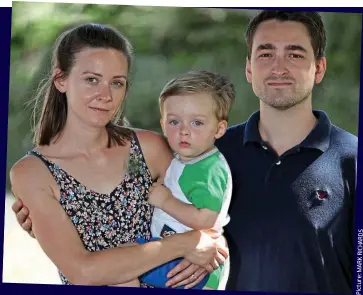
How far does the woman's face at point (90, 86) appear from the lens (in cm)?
324

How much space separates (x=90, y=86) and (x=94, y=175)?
43 centimetres

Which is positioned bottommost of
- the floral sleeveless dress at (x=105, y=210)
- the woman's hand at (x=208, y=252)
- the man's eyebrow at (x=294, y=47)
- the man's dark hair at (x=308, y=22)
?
the woman's hand at (x=208, y=252)

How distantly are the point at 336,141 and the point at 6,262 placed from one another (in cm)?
181

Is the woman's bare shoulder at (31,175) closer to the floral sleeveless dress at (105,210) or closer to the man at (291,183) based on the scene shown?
the floral sleeveless dress at (105,210)

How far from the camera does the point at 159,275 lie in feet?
10.6

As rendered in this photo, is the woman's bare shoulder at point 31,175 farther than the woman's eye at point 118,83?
No

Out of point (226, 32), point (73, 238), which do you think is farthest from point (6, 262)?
point (226, 32)

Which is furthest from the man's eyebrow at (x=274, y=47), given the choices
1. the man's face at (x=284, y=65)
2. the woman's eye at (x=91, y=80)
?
the woman's eye at (x=91, y=80)

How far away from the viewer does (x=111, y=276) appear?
3197mm

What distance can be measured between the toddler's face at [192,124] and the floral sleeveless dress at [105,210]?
29 cm

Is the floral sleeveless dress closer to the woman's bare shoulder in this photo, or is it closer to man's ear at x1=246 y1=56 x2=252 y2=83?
the woman's bare shoulder

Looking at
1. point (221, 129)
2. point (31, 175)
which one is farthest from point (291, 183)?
point (31, 175)

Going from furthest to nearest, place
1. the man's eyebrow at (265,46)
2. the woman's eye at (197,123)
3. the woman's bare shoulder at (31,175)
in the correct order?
the man's eyebrow at (265,46) → the woman's eye at (197,123) → the woman's bare shoulder at (31,175)

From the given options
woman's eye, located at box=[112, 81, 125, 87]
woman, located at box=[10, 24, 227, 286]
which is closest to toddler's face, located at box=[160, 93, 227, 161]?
woman, located at box=[10, 24, 227, 286]
